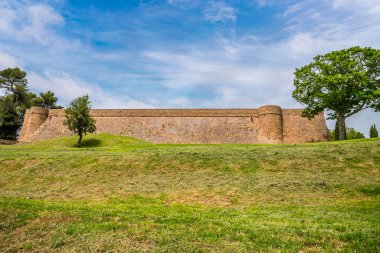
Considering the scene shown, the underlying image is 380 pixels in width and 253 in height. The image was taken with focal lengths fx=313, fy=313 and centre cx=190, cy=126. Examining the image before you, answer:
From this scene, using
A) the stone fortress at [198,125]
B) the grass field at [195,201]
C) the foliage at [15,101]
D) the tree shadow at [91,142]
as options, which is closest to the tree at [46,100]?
the foliage at [15,101]

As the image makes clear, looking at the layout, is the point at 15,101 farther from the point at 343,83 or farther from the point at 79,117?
the point at 343,83

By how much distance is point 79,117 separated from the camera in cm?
4100

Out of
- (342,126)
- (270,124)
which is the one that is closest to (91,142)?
(270,124)

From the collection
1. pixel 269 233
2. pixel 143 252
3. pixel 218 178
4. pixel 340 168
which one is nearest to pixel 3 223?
pixel 143 252

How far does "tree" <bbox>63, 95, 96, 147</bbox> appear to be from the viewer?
41.1m

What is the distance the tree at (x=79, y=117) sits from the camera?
135ft

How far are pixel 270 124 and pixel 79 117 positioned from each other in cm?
2715

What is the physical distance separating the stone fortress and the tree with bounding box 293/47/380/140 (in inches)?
328

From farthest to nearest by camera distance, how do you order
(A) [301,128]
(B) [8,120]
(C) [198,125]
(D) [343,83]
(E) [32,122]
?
(B) [8,120]
(E) [32,122]
(C) [198,125]
(A) [301,128]
(D) [343,83]

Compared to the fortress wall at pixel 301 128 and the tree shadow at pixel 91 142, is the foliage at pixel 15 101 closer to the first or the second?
the tree shadow at pixel 91 142

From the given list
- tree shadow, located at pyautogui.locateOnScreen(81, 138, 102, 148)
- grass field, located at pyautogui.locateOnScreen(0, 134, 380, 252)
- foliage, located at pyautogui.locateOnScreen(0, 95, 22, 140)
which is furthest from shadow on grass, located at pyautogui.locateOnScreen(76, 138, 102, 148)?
foliage, located at pyautogui.locateOnScreen(0, 95, 22, 140)

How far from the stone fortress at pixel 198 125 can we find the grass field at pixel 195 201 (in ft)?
89.2

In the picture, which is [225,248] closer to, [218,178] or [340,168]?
[218,178]

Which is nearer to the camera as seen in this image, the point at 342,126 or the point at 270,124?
the point at 342,126
